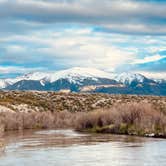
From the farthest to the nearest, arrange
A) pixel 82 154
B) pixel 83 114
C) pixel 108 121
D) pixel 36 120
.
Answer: pixel 36 120 → pixel 83 114 → pixel 108 121 → pixel 82 154

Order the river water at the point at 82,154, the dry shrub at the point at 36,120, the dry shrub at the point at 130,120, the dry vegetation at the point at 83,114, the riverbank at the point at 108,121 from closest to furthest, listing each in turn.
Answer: the river water at the point at 82,154, the dry shrub at the point at 130,120, the riverbank at the point at 108,121, the dry vegetation at the point at 83,114, the dry shrub at the point at 36,120

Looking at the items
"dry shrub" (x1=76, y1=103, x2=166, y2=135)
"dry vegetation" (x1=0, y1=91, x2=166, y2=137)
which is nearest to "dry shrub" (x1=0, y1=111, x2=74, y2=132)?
"dry vegetation" (x1=0, y1=91, x2=166, y2=137)

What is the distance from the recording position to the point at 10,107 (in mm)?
154500

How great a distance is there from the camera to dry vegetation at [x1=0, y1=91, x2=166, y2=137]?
9800 cm

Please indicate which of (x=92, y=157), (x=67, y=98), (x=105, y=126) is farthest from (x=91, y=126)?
(x=67, y=98)

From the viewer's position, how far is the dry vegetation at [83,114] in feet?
322

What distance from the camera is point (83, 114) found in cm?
12550

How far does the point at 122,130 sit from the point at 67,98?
85254 millimetres

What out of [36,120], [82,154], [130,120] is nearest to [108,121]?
[130,120]

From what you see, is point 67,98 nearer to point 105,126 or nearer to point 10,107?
point 10,107

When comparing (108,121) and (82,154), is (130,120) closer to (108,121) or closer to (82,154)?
(108,121)

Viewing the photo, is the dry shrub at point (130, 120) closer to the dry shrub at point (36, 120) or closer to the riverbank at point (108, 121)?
the riverbank at point (108, 121)

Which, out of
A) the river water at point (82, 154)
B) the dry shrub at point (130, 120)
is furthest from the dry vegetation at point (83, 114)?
the river water at point (82, 154)

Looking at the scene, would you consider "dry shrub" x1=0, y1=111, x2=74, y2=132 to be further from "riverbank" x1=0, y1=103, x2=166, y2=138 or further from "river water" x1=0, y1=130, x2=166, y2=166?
"river water" x1=0, y1=130, x2=166, y2=166
